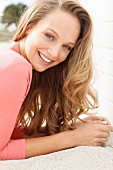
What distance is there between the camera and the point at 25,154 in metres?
1.18

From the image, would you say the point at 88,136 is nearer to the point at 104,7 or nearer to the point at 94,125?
the point at 94,125

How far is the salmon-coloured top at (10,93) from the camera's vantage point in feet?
3.59

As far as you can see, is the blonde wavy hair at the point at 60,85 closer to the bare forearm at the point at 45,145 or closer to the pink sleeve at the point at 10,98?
the bare forearm at the point at 45,145

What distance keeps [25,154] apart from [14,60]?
0.32m

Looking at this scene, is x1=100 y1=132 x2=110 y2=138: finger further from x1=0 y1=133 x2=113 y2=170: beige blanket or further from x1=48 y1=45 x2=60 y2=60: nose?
x1=48 y1=45 x2=60 y2=60: nose

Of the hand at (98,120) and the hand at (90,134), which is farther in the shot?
the hand at (98,120)

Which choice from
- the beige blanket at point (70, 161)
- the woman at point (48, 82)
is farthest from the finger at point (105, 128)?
the beige blanket at point (70, 161)

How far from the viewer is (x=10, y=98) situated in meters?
1.10

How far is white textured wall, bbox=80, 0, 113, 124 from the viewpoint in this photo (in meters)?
1.59

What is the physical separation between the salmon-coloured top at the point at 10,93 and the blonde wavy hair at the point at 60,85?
23 cm

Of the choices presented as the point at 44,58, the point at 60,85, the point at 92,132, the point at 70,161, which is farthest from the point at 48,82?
the point at 70,161

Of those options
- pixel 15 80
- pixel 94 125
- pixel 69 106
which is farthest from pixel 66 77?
pixel 15 80

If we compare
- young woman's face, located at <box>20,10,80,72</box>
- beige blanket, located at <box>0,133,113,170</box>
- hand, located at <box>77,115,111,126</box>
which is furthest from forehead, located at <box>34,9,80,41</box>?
beige blanket, located at <box>0,133,113,170</box>

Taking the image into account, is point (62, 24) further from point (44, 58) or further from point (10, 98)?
point (10, 98)
